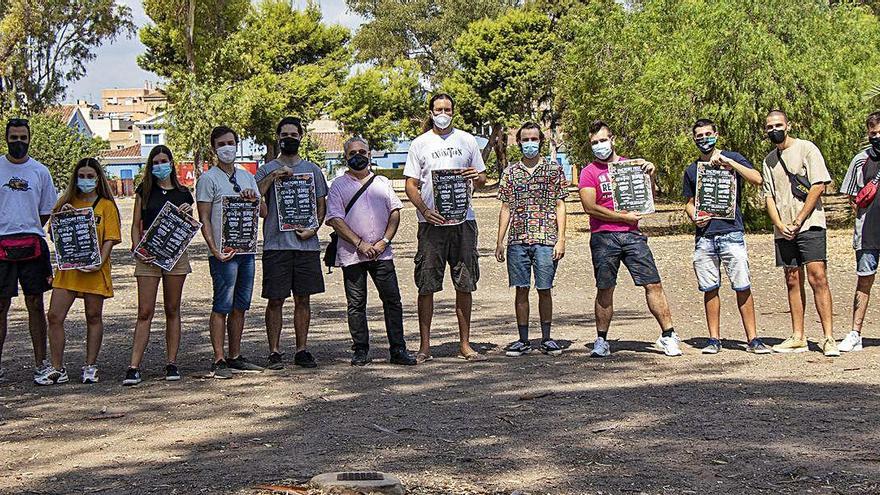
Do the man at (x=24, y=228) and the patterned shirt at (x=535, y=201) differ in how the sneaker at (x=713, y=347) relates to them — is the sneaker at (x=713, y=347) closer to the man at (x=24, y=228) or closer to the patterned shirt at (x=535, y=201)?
the patterned shirt at (x=535, y=201)

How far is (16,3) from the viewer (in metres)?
61.8

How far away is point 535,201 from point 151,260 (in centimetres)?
343

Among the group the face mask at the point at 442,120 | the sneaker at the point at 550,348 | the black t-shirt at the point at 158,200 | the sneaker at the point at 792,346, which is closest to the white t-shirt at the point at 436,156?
the face mask at the point at 442,120

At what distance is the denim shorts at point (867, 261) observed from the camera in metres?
10.4

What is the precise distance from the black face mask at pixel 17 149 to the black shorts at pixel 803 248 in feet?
21.6

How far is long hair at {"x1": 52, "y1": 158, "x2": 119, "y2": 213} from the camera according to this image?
1008 centimetres

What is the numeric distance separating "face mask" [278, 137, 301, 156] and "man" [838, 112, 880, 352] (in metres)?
4.85

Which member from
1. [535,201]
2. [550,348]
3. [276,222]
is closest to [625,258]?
[535,201]

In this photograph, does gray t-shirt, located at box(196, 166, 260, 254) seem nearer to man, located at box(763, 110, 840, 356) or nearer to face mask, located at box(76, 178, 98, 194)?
face mask, located at box(76, 178, 98, 194)

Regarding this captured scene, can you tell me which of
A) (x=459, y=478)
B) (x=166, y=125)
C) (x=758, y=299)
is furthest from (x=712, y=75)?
(x=166, y=125)

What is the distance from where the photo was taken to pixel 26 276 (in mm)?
9984

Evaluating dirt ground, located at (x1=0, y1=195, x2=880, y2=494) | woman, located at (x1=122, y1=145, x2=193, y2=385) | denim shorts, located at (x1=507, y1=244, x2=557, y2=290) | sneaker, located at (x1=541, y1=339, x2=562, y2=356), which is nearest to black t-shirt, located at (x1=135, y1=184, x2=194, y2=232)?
woman, located at (x1=122, y1=145, x2=193, y2=385)

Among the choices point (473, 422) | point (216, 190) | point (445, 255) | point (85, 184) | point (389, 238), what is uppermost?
point (85, 184)

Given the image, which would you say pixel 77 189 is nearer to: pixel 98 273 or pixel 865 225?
pixel 98 273
